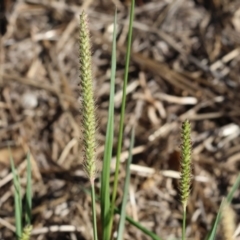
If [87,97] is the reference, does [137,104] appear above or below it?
below

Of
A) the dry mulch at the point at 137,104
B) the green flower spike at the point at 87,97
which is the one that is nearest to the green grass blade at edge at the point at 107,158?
the green flower spike at the point at 87,97

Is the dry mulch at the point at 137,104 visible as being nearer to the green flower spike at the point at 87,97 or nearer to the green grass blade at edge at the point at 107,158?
the green grass blade at edge at the point at 107,158

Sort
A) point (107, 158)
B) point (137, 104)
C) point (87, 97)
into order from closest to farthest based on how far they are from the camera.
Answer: point (87, 97) → point (107, 158) → point (137, 104)

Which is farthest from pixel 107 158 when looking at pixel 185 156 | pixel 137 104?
pixel 137 104

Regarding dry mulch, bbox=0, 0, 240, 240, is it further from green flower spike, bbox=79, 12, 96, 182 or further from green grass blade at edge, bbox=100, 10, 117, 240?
green flower spike, bbox=79, 12, 96, 182

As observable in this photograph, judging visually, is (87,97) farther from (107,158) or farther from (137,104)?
(137,104)

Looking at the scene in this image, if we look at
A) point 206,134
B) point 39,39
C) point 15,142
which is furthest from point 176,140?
point 39,39
